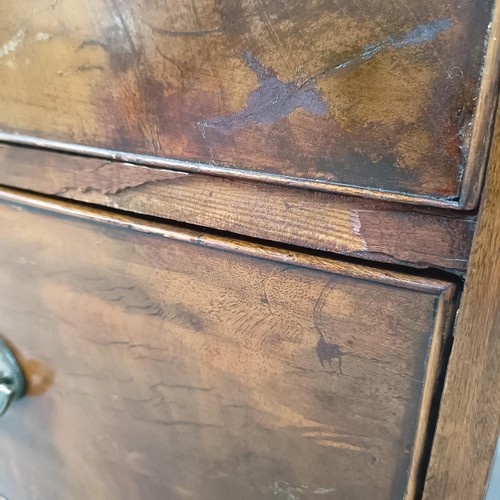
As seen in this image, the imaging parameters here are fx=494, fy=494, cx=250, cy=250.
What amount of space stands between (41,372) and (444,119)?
421 mm

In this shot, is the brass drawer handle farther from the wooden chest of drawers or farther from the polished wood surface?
the polished wood surface

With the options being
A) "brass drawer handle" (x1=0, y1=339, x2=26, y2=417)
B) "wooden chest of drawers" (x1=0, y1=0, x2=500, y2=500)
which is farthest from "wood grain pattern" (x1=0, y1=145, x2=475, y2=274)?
"brass drawer handle" (x1=0, y1=339, x2=26, y2=417)

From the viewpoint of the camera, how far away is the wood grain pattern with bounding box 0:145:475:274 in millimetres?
287

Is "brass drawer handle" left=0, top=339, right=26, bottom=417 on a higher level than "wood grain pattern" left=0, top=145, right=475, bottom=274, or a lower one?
lower

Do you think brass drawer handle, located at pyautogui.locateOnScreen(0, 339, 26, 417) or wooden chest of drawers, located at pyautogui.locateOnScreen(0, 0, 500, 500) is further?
brass drawer handle, located at pyautogui.locateOnScreen(0, 339, 26, 417)

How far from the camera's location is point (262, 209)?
327mm

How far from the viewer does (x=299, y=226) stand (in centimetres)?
32

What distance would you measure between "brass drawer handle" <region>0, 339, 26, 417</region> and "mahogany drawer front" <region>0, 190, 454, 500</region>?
1cm

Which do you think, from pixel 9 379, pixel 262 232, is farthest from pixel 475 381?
pixel 9 379

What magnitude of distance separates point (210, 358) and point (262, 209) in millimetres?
129

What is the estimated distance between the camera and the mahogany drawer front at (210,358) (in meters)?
0.32

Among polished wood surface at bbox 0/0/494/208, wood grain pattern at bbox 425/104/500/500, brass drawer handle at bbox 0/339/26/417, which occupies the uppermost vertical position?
polished wood surface at bbox 0/0/494/208

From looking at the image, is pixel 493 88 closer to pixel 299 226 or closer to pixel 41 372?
pixel 299 226

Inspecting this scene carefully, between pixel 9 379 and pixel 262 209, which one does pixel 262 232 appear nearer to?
pixel 262 209
